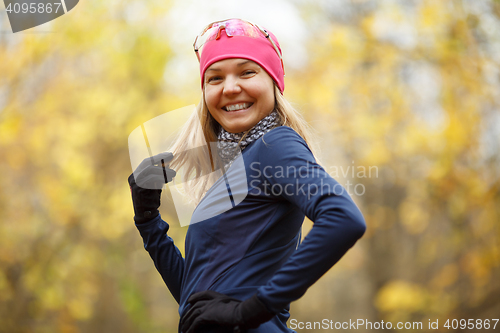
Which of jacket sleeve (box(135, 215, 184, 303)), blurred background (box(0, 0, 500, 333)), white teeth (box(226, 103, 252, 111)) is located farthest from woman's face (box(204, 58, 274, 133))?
blurred background (box(0, 0, 500, 333))

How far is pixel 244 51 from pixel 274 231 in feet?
2.26

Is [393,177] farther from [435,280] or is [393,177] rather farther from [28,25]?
[28,25]

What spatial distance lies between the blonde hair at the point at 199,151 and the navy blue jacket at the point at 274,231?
12.8 inches

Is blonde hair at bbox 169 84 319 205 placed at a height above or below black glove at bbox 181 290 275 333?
above

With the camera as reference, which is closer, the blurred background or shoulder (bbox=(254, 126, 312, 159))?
shoulder (bbox=(254, 126, 312, 159))

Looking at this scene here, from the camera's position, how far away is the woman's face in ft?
5.18

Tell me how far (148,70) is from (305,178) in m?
5.94

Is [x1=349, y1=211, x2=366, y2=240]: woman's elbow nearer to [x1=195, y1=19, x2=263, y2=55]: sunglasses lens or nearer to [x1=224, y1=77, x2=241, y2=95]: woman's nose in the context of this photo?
[x1=224, y1=77, x2=241, y2=95]: woman's nose

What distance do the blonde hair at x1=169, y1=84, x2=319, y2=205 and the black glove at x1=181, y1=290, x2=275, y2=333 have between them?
23.2 inches

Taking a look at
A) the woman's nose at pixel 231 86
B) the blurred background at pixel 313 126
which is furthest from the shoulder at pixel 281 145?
the blurred background at pixel 313 126

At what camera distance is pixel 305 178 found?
4.10ft

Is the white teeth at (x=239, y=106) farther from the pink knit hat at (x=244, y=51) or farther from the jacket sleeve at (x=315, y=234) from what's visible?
the jacket sleeve at (x=315, y=234)

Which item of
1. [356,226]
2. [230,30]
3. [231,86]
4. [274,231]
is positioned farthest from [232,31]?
[356,226]

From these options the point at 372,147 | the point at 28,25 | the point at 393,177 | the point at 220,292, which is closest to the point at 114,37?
the point at 28,25
